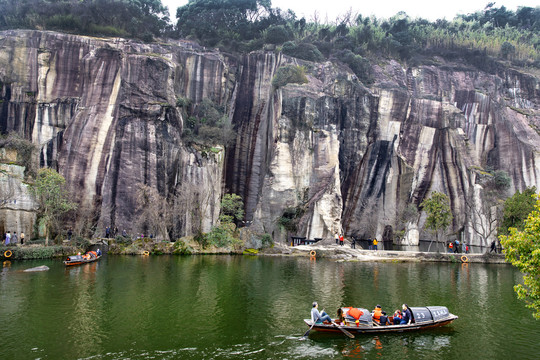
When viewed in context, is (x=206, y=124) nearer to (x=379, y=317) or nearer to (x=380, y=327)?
(x=379, y=317)

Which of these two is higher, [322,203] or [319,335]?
[322,203]

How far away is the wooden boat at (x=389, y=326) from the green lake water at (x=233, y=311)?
304mm

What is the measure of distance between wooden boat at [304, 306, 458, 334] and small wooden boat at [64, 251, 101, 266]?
65.4 feet

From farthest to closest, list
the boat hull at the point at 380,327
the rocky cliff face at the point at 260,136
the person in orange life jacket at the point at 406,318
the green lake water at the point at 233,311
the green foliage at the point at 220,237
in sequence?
the rocky cliff face at the point at 260,136 → the green foliage at the point at 220,237 → the person in orange life jacket at the point at 406,318 → the boat hull at the point at 380,327 → the green lake water at the point at 233,311

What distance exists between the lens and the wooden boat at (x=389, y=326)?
16000 millimetres

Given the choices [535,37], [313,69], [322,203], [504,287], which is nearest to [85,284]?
[504,287]

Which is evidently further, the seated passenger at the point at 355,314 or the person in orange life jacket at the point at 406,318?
the person in orange life jacket at the point at 406,318

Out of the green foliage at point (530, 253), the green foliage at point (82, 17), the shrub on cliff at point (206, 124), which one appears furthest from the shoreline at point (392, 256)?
the green foliage at point (82, 17)

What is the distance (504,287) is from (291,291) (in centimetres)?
1354

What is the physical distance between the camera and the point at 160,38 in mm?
62188

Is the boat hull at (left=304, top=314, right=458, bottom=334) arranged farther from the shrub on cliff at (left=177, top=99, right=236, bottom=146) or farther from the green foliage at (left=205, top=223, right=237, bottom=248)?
the shrub on cliff at (left=177, top=99, right=236, bottom=146)

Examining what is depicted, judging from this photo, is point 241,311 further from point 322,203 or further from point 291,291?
point 322,203

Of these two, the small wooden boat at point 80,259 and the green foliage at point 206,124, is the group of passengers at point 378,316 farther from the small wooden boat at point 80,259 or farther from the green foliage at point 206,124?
the green foliage at point 206,124

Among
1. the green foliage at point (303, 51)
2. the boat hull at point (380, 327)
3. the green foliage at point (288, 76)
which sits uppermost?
the green foliage at point (303, 51)
